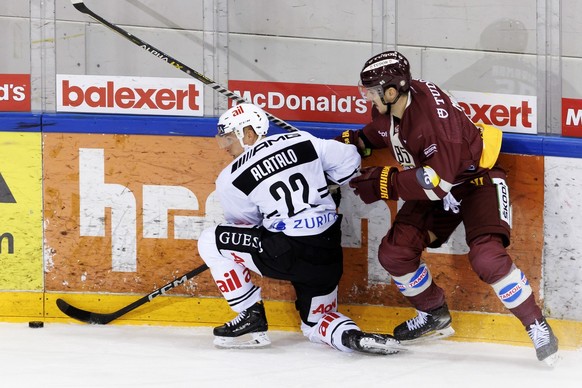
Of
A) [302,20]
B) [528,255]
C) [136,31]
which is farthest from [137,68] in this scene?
[528,255]

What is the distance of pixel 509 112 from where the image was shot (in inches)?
180

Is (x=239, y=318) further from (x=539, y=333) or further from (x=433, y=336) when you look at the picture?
(x=539, y=333)

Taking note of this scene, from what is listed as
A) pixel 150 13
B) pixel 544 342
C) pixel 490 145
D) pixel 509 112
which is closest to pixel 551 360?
pixel 544 342

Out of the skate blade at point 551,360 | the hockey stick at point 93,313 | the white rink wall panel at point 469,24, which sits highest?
the white rink wall panel at point 469,24

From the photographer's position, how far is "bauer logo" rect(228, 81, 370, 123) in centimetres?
473

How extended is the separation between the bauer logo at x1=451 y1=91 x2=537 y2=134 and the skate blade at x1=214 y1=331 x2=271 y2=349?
4.19 feet

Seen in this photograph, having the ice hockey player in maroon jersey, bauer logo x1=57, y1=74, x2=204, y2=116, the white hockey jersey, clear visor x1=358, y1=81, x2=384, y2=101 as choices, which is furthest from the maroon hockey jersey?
bauer logo x1=57, y1=74, x2=204, y2=116

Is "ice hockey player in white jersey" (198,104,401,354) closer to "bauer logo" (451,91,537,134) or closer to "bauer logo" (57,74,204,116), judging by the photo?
"bauer logo" (57,74,204,116)

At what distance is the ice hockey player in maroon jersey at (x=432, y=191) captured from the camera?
402 centimetres

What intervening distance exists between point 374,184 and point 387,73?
430 millimetres

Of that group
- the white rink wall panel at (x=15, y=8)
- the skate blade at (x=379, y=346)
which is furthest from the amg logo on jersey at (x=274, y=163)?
the white rink wall panel at (x=15, y=8)

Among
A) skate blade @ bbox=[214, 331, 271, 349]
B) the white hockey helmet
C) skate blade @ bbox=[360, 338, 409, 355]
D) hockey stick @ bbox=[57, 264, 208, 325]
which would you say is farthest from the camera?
hockey stick @ bbox=[57, 264, 208, 325]

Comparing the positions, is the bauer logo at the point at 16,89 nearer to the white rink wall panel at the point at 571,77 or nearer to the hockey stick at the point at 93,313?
the hockey stick at the point at 93,313

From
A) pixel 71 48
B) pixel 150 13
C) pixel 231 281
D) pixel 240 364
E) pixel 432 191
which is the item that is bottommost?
pixel 240 364
